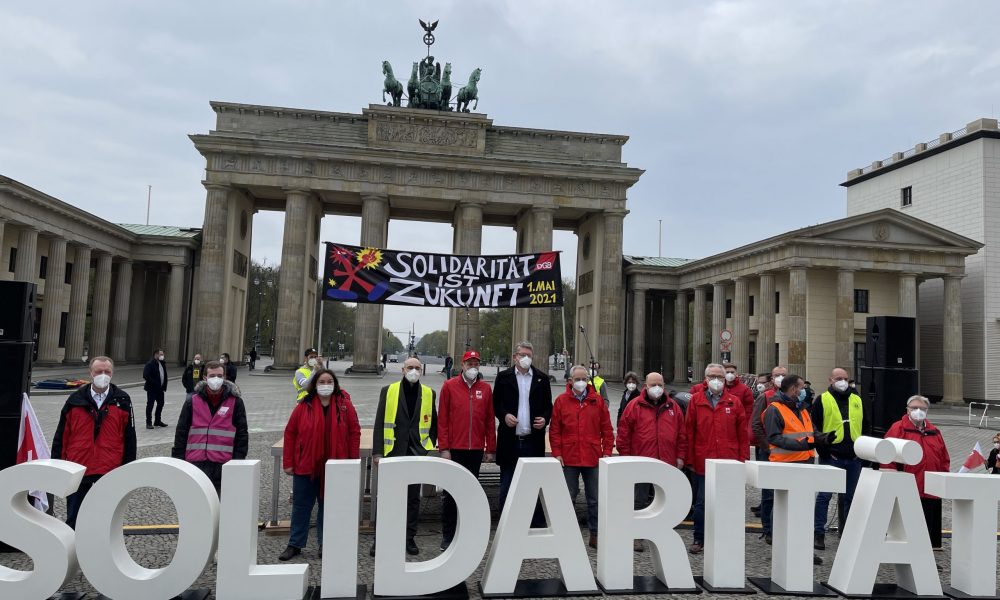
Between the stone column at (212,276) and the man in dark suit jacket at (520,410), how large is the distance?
36.5m

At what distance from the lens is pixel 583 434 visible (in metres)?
7.83

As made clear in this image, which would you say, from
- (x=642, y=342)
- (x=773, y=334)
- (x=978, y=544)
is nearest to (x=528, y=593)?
(x=978, y=544)

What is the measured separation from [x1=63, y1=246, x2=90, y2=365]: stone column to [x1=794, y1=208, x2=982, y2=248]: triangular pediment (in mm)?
42160

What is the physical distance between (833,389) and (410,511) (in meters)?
5.93

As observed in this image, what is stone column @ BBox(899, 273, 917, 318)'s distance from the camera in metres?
35.5

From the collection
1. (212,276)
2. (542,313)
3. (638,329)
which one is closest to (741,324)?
(638,329)

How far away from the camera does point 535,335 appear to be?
4269 centimetres

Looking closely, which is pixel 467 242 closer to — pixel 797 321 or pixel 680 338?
pixel 680 338

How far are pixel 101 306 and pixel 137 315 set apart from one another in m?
6.13

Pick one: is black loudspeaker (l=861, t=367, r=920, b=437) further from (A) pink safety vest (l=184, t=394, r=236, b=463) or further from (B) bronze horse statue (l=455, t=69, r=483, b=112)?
(B) bronze horse statue (l=455, t=69, r=483, b=112)

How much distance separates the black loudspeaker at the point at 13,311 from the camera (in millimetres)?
7250

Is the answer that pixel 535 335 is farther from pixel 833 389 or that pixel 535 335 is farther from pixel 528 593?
pixel 528 593

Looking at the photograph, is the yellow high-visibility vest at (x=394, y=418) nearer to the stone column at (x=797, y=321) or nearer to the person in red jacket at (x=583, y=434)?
the person in red jacket at (x=583, y=434)

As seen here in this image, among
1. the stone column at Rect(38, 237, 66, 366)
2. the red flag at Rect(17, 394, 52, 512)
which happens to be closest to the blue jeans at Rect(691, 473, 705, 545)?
the red flag at Rect(17, 394, 52, 512)
